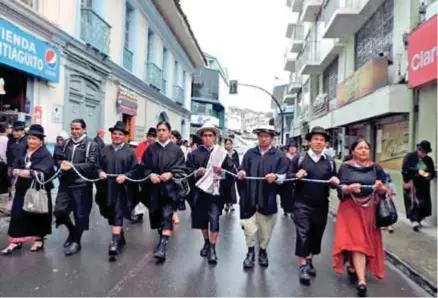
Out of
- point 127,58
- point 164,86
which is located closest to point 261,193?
point 127,58

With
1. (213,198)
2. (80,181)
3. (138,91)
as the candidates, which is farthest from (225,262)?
(138,91)

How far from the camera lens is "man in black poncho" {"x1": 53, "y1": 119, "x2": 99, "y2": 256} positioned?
21.6 feet

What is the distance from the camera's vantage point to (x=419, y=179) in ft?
29.9

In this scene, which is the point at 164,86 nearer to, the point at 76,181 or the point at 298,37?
the point at 298,37

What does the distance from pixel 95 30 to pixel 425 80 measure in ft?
29.2

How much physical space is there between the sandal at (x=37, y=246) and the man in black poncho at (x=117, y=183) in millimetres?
950

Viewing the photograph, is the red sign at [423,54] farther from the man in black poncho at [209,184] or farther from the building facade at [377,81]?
the man in black poncho at [209,184]

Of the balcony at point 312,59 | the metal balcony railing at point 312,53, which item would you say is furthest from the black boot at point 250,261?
the metal balcony railing at point 312,53

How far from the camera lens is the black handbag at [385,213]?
5215mm

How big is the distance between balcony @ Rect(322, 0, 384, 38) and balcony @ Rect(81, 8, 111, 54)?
290 inches

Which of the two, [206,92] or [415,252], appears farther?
[206,92]

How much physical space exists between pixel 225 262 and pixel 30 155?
2977 mm

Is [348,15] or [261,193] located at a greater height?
[348,15]

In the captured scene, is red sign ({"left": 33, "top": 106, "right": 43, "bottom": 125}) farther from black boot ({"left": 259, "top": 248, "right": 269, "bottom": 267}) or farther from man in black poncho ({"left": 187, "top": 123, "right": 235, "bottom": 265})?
black boot ({"left": 259, "top": 248, "right": 269, "bottom": 267})
